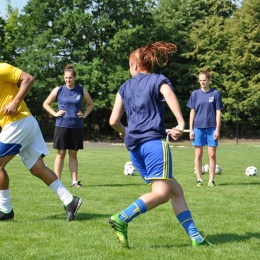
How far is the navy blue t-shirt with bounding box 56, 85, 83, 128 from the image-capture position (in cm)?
967

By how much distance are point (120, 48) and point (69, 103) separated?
34.6 metres

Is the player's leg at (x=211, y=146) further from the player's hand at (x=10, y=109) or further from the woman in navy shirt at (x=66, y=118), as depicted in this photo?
the player's hand at (x=10, y=109)

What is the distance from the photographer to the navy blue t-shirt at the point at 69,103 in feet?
31.7

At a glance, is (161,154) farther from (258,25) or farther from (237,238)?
(258,25)

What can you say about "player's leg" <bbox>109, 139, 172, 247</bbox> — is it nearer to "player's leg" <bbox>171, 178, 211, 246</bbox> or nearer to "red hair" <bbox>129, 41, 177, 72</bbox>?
"player's leg" <bbox>171, 178, 211, 246</bbox>

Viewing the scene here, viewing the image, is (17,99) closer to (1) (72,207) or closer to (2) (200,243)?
(1) (72,207)

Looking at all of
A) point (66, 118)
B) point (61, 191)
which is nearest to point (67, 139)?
point (66, 118)

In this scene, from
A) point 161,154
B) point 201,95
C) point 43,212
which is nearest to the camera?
point 161,154

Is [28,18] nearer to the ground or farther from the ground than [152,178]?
farther from the ground

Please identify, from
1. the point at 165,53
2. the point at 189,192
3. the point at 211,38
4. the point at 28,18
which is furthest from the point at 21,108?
the point at 211,38

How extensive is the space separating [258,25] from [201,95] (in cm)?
3994

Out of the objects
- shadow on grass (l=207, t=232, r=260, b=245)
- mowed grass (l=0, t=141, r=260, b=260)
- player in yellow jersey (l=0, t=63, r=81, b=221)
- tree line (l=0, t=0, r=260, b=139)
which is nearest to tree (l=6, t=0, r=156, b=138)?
tree line (l=0, t=0, r=260, b=139)

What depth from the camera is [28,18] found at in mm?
45031

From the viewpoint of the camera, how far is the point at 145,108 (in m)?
4.82
